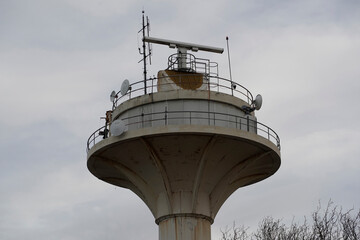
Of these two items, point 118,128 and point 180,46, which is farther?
point 180,46

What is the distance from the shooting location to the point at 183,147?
79.9 ft

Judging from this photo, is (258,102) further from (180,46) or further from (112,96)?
(112,96)

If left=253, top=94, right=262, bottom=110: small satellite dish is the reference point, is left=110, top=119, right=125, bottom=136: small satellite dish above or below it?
below

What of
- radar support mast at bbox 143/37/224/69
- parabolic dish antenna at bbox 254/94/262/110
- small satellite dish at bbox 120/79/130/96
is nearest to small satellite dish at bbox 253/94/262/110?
parabolic dish antenna at bbox 254/94/262/110

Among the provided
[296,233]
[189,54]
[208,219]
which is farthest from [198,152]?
[296,233]

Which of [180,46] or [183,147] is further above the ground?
[180,46]

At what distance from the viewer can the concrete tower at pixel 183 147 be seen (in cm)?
2419

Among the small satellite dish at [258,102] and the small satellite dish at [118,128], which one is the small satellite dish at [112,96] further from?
the small satellite dish at [258,102]

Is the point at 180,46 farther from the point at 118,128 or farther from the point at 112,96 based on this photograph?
the point at 118,128

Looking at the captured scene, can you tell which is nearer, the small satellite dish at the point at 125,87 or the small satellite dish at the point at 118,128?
the small satellite dish at the point at 118,128

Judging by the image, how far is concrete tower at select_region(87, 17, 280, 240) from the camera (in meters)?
24.2

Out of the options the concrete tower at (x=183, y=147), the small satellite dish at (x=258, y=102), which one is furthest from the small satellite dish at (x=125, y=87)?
the small satellite dish at (x=258, y=102)

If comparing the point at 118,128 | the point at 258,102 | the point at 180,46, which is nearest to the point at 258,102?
the point at 258,102

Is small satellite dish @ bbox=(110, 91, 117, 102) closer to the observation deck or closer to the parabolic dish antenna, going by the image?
the observation deck
